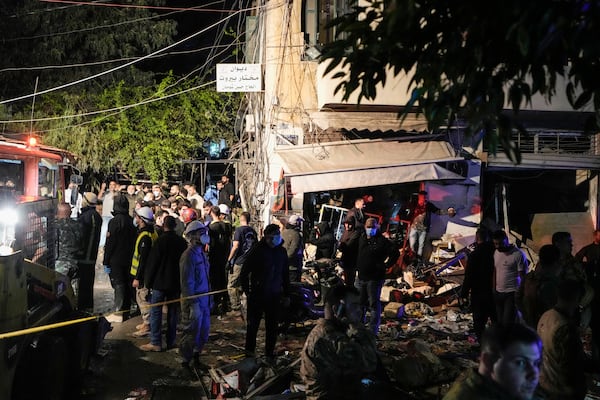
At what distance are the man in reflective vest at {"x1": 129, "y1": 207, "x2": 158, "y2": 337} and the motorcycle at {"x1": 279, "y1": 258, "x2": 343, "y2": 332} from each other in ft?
7.13

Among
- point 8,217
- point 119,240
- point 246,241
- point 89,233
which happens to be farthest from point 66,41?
point 8,217

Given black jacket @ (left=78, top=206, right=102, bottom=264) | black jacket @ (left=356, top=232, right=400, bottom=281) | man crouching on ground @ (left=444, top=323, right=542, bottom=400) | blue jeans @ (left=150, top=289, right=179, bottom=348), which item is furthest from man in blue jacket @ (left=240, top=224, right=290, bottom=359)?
man crouching on ground @ (left=444, top=323, right=542, bottom=400)

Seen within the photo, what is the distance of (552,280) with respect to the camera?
6645 millimetres

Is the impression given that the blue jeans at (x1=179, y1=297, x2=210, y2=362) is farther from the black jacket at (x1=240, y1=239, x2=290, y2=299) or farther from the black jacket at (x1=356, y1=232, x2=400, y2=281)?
the black jacket at (x1=356, y1=232, x2=400, y2=281)

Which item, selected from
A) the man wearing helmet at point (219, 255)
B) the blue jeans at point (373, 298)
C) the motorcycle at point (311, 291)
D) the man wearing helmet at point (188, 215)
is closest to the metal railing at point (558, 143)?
the motorcycle at point (311, 291)

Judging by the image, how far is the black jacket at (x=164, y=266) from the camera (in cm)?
822

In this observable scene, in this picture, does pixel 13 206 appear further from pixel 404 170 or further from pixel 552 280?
pixel 404 170

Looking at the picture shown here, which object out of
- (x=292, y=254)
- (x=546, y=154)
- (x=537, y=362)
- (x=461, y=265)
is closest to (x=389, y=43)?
(x=537, y=362)

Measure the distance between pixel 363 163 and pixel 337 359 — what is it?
8916 millimetres

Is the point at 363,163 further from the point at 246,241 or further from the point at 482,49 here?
the point at 482,49

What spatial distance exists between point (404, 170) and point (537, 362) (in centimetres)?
978

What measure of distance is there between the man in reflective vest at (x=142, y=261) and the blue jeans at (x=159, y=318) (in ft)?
1.17

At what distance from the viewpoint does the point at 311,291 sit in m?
10.3

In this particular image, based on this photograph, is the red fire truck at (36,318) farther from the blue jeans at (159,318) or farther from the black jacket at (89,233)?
the black jacket at (89,233)
